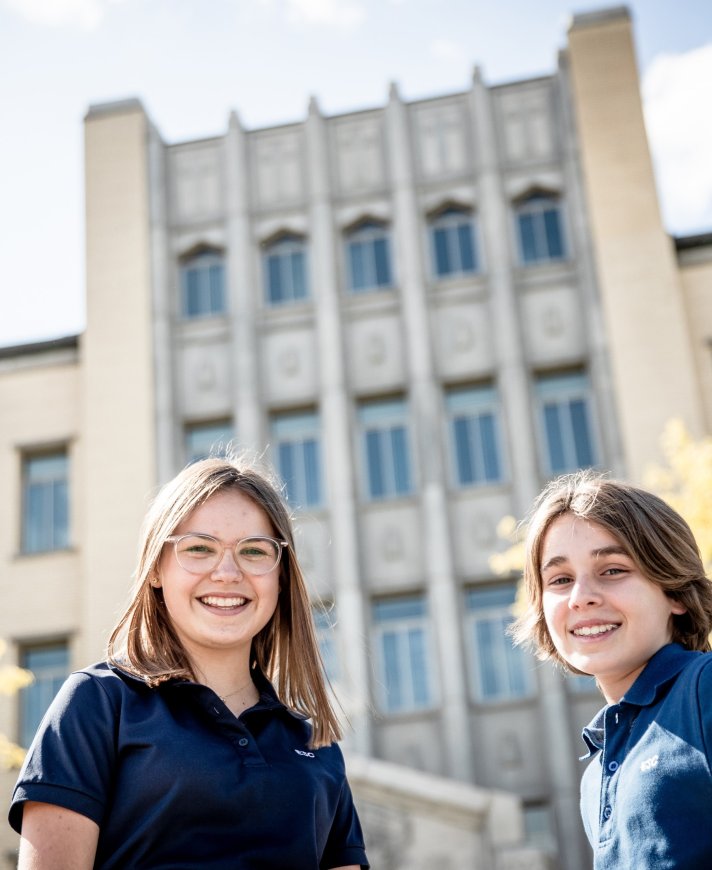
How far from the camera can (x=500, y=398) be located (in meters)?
19.3

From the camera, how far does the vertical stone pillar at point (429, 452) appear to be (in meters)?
17.6

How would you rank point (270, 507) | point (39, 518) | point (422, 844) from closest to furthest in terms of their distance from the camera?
point (270, 507), point (422, 844), point (39, 518)

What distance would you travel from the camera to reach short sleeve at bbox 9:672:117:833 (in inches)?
111

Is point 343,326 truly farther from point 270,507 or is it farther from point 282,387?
point 270,507

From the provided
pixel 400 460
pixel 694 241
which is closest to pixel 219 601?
pixel 400 460

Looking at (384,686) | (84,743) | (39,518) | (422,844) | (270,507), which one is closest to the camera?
(84,743)

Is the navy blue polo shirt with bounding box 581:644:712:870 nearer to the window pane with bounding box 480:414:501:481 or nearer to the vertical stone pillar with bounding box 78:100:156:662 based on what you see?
the window pane with bounding box 480:414:501:481

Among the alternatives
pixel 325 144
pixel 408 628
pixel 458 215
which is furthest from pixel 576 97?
pixel 408 628

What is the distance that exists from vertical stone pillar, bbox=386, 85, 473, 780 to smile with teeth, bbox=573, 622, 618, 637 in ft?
48.2

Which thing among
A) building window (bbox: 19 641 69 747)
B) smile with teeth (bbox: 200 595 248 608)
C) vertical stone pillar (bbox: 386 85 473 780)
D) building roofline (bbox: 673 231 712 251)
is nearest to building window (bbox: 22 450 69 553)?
building window (bbox: 19 641 69 747)

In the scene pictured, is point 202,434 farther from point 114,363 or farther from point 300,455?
point 114,363

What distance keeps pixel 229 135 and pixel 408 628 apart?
10.1 metres

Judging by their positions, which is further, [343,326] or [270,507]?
[343,326]

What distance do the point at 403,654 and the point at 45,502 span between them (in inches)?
292
